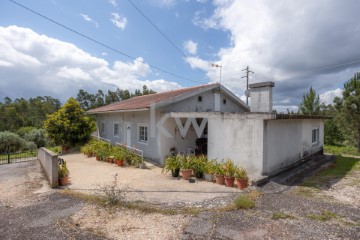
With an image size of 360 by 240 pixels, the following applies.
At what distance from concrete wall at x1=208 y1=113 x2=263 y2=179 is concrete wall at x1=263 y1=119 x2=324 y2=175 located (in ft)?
1.04

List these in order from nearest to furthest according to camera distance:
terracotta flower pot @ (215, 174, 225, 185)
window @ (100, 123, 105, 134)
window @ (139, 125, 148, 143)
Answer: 1. terracotta flower pot @ (215, 174, 225, 185)
2. window @ (139, 125, 148, 143)
3. window @ (100, 123, 105, 134)

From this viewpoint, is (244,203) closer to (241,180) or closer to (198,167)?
(241,180)

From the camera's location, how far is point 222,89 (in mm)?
15281

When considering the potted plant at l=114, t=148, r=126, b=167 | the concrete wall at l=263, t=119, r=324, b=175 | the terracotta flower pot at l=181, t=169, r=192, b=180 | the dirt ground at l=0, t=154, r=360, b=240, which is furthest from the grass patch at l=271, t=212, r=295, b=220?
the potted plant at l=114, t=148, r=126, b=167

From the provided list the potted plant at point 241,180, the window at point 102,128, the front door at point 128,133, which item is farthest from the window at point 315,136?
the window at point 102,128

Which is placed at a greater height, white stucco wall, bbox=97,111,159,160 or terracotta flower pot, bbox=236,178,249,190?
white stucco wall, bbox=97,111,159,160

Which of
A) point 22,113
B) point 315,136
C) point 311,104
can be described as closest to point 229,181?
point 315,136

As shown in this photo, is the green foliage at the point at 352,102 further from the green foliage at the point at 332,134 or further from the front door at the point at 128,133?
the front door at the point at 128,133

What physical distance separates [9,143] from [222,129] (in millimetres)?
23162

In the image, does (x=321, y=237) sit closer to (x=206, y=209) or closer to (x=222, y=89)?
(x=206, y=209)

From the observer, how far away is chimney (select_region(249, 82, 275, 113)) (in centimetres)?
1005

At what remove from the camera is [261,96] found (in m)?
10.3

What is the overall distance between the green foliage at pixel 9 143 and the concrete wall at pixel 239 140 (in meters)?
22.3

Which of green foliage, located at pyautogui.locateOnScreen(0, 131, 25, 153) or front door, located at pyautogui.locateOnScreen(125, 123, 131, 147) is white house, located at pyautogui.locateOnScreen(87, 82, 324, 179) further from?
green foliage, located at pyautogui.locateOnScreen(0, 131, 25, 153)
